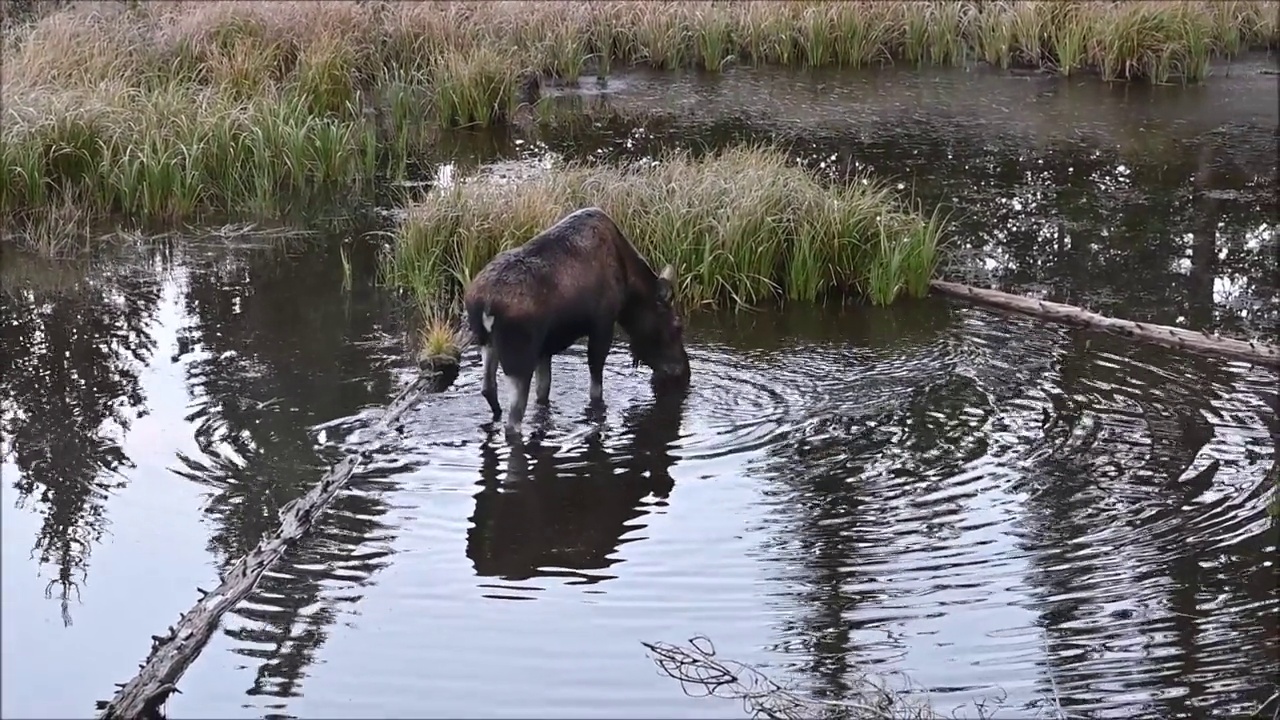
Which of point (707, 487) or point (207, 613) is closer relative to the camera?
point (207, 613)

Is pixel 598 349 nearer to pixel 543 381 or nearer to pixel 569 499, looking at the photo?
pixel 543 381

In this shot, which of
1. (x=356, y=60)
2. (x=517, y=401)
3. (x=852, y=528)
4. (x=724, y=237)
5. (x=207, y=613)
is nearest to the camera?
(x=207, y=613)

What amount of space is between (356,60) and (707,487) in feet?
34.2

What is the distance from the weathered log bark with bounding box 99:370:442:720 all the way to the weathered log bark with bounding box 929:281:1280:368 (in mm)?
4816

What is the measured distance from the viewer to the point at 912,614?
5.54 m

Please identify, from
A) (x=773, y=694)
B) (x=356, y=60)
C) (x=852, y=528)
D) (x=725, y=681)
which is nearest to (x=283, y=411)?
(x=852, y=528)

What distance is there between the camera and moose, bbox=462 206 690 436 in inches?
271

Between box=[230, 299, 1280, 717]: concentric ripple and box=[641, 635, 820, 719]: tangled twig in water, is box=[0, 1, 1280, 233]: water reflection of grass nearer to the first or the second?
box=[230, 299, 1280, 717]: concentric ripple

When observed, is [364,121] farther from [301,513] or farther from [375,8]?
[301,513]

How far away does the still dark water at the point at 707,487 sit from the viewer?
5.16m

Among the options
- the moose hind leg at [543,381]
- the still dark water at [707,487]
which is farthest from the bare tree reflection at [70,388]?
the moose hind leg at [543,381]

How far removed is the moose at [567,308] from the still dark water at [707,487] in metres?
0.28

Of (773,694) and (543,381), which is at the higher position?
(543,381)

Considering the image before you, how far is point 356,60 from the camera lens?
51.8 feet
